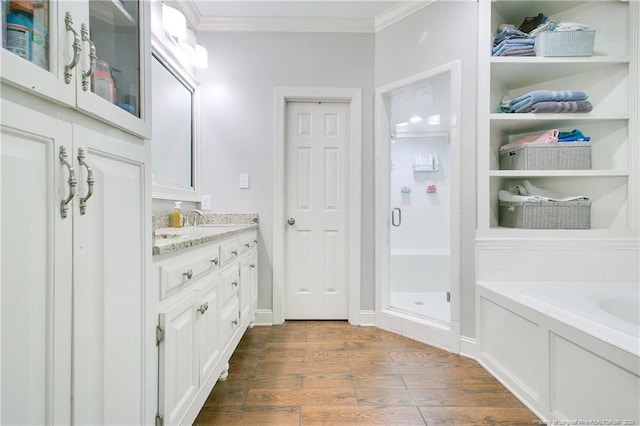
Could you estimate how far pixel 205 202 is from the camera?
8.05ft

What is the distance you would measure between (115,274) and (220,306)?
2.53 feet

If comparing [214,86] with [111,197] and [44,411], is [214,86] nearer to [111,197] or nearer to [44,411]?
[111,197]

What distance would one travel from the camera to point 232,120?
8.11ft

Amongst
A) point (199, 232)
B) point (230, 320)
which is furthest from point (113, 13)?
point (230, 320)

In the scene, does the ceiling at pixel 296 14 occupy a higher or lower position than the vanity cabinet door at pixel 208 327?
higher

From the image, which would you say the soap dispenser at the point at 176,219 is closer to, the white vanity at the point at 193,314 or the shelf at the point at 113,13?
the white vanity at the point at 193,314

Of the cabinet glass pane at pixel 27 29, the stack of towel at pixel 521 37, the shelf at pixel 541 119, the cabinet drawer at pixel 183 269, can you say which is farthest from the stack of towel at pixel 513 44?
the cabinet glass pane at pixel 27 29

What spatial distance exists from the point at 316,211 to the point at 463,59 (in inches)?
62.3

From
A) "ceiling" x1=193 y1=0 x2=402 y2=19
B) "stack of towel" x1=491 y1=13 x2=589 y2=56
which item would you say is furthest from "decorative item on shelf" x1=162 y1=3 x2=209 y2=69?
"stack of towel" x1=491 y1=13 x2=589 y2=56

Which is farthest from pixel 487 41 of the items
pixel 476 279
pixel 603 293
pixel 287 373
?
pixel 287 373

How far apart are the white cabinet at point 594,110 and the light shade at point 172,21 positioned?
6.62ft

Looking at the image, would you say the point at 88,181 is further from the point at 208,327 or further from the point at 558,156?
the point at 558,156

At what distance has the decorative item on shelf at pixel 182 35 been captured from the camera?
1.86 m

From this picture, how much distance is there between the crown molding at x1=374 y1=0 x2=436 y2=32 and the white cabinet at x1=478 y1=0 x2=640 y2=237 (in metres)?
0.47
